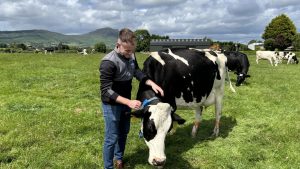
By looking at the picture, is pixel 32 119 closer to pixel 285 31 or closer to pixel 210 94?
pixel 210 94

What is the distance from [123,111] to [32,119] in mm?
4745

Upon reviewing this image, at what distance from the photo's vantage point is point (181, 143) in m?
8.77

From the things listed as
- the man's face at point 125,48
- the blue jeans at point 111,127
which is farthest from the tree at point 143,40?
the man's face at point 125,48

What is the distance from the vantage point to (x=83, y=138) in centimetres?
876

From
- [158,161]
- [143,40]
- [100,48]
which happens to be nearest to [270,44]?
[100,48]

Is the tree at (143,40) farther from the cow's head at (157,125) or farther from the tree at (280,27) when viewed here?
the cow's head at (157,125)

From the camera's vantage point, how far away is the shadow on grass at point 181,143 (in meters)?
7.41

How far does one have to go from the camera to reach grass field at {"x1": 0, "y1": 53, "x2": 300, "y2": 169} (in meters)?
7.48

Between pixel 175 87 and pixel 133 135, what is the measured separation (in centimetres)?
192

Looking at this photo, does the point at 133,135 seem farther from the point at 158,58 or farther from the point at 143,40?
the point at 143,40

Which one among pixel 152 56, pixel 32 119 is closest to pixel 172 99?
pixel 152 56

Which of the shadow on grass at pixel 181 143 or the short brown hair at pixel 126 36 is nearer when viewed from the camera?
the short brown hair at pixel 126 36

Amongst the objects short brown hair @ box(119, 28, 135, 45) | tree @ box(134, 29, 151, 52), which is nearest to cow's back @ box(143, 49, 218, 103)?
short brown hair @ box(119, 28, 135, 45)

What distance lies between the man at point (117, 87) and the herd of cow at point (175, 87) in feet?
1.30
